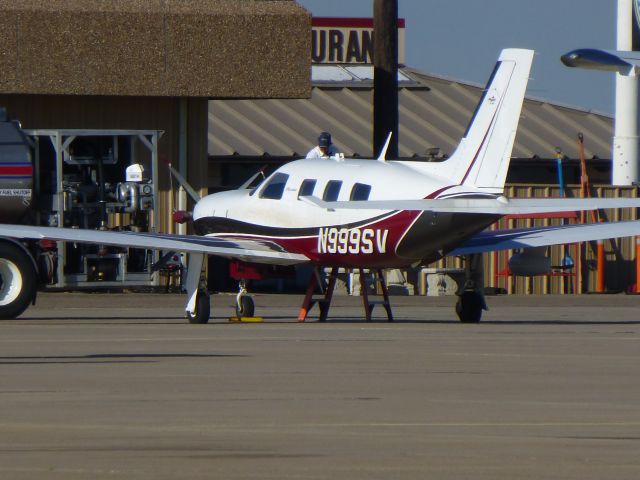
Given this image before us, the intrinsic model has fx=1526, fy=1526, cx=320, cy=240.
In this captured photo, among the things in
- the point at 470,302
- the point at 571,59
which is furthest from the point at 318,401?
the point at 470,302

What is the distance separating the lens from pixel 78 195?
21.2 meters

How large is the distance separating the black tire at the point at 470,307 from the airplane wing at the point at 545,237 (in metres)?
0.55

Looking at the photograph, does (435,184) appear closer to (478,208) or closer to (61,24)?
(478,208)

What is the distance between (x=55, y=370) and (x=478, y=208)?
6.21 m

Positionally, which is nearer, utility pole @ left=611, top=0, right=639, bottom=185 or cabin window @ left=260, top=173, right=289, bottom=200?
cabin window @ left=260, top=173, right=289, bottom=200

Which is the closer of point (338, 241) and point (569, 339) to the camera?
point (569, 339)

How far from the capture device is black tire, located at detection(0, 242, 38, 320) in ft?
60.6

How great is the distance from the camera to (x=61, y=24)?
26812 mm

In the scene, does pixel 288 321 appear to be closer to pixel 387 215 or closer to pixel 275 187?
pixel 275 187

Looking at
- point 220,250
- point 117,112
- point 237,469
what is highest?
point 117,112

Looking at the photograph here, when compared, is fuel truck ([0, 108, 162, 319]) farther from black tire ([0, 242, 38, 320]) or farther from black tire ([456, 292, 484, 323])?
black tire ([456, 292, 484, 323])

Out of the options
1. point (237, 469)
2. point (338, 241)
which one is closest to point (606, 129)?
point (338, 241)

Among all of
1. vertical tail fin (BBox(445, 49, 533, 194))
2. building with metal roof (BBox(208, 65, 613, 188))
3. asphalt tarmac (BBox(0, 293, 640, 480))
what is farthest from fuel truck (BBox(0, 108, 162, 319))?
building with metal roof (BBox(208, 65, 613, 188))

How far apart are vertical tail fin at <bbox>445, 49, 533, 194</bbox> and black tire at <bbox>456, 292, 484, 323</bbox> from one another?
2.06 m
